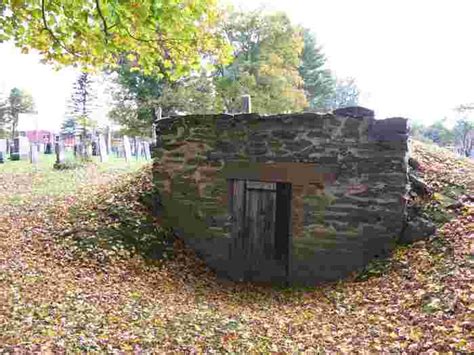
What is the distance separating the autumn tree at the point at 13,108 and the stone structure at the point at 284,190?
29061mm

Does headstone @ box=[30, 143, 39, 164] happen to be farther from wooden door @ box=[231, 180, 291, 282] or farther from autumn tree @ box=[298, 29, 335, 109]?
autumn tree @ box=[298, 29, 335, 109]

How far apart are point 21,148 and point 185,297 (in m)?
14.4

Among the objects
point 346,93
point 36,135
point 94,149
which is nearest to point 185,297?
point 94,149

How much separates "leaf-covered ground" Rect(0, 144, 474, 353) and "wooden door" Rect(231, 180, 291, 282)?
21.3 inches

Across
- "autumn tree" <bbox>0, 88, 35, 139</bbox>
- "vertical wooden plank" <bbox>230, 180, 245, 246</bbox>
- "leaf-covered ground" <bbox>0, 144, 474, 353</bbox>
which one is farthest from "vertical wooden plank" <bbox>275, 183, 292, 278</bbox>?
"autumn tree" <bbox>0, 88, 35, 139</bbox>

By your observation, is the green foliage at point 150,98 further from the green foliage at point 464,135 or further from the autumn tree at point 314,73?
the green foliage at point 464,135

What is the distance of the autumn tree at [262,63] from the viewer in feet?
58.8

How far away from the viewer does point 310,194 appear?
23.4 feet

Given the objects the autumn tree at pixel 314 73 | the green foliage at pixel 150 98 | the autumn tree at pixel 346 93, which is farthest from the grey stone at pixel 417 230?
the autumn tree at pixel 346 93

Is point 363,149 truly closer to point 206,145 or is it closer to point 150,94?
point 206,145

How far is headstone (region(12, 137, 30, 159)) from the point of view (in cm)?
1767

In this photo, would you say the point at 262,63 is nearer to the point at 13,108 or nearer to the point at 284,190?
the point at 284,190

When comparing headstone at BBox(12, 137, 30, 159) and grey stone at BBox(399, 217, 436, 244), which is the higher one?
headstone at BBox(12, 137, 30, 159)

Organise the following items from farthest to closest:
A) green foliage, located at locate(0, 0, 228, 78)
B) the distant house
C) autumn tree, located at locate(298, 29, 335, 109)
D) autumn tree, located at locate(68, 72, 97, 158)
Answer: the distant house < autumn tree, located at locate(298, 29, 335, 109) < autumn tree, located at locate(68, 72, 97, 158) < green foliage, located at locate(0, 0, 228, 78)
